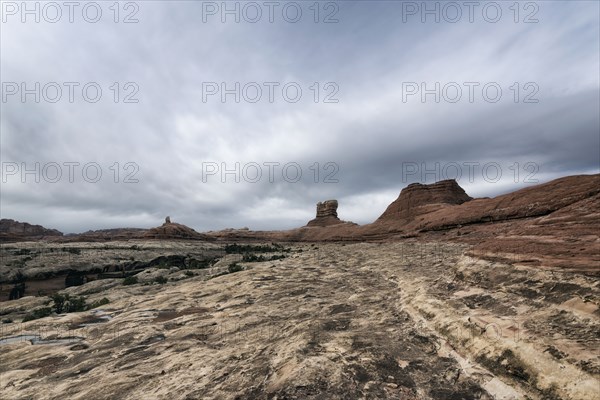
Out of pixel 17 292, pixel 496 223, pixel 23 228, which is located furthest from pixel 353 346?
pixel 23 228

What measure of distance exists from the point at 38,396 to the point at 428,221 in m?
59.4

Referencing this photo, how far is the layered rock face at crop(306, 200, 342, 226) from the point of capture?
12188 centimetres

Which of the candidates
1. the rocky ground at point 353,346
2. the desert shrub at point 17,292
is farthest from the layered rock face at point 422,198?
the desert shrub at point 17,292

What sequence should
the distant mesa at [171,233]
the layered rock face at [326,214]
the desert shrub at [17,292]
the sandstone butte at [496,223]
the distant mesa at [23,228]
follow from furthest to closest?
1. the distant mesa at [23,228]
2. the layered rock face at [326,214]
3. the distant mesa at [171,233]
4. the desert shrub at [17,292]
5. the sandstone butte at [496,223]

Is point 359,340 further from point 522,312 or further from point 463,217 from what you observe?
point 463,217

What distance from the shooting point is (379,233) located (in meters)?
71.8

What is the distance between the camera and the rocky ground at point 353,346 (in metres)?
4.87

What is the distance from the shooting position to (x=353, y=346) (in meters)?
6.59

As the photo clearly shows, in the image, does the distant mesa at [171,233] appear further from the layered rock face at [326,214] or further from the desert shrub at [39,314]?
the desert shrub at [39,314]

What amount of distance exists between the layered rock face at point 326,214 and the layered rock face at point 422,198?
3965 cm

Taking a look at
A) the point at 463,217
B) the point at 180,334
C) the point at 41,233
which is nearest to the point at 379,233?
the point at 463,217

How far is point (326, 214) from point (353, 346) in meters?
120

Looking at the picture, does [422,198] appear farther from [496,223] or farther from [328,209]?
[328,209]

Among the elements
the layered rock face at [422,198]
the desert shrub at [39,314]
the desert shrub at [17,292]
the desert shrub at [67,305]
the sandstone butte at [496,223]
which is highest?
the layered rock face at [422,198]
